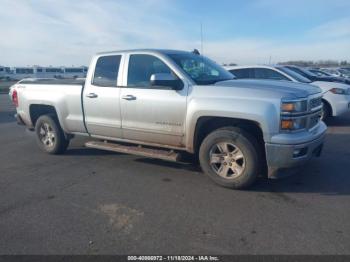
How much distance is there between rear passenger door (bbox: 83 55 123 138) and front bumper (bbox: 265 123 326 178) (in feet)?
8.30

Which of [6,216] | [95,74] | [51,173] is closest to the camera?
[6,216]

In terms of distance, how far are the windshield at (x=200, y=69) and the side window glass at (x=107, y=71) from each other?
101 cm

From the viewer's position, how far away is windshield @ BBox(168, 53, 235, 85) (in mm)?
4953

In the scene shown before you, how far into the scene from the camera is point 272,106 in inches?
160

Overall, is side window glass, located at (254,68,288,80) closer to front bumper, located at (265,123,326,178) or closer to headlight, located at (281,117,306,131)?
front bumper, located at (265,123,326,178)

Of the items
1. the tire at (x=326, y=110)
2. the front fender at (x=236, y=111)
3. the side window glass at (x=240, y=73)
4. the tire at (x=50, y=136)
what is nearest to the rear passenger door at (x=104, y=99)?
the tire at (x=50, y=136)

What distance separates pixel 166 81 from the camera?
4590mm

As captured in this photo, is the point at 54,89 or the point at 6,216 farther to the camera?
the point at 54,89

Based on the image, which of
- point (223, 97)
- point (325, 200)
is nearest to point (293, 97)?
point (223, 97)

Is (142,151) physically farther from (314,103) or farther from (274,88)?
(314,103)

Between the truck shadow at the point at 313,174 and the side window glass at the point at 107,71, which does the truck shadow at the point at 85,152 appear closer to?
the truck shadow at the point at 313,174

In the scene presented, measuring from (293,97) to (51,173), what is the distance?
12.9 ft

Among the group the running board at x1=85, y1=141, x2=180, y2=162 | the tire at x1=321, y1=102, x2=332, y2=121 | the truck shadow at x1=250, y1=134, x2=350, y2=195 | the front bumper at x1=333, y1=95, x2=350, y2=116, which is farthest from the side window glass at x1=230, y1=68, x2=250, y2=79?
the running board at x1=85, y1=141, x2=180, y2=162

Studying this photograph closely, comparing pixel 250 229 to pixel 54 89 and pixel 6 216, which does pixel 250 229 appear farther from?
pixel 54 89
